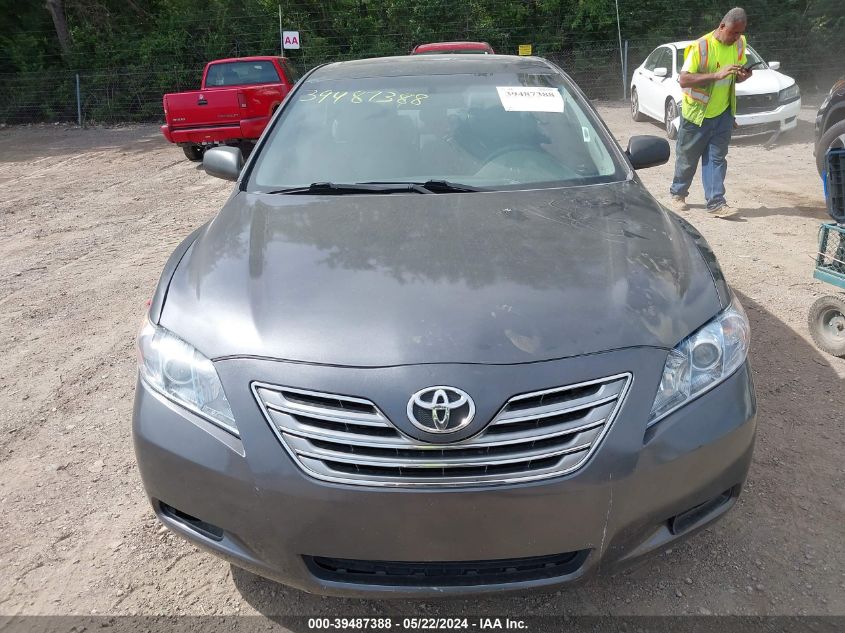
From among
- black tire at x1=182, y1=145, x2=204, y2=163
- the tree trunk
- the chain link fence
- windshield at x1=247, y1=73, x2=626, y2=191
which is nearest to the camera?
windshield at x1=247, y1=73, x2=626, y2=191

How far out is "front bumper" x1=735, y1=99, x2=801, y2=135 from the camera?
1074 centimetres

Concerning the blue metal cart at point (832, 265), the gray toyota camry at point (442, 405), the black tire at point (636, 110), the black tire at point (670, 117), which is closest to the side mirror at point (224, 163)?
the gray toyota camry at point (442, 405)

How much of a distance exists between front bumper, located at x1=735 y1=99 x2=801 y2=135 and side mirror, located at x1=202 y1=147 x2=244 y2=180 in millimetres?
9270

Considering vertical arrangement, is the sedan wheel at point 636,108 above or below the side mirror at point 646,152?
below

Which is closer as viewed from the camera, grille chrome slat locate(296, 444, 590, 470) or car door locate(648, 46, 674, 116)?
grille chrome slat locate(296, 444, 590, 470)

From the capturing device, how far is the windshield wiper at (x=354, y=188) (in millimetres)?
2992

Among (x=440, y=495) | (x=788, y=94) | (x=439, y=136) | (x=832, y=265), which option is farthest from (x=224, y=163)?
(x=788, y=94)

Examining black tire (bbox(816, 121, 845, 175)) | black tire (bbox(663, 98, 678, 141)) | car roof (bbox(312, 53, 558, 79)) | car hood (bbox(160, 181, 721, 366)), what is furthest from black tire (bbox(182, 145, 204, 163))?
car hood (bbox(160, 181, 721, 366))

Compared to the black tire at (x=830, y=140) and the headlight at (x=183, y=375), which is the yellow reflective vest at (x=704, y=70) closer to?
the black tire at (x=830, y=140)

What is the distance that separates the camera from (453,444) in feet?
5.98

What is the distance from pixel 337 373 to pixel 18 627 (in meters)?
1.43

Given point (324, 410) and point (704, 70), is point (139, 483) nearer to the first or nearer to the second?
point (324, 410)

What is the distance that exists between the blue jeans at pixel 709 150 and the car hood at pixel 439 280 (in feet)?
14.9

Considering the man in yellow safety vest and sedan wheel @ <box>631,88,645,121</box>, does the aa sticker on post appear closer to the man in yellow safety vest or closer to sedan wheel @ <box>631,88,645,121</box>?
the man in yellow safety vest
